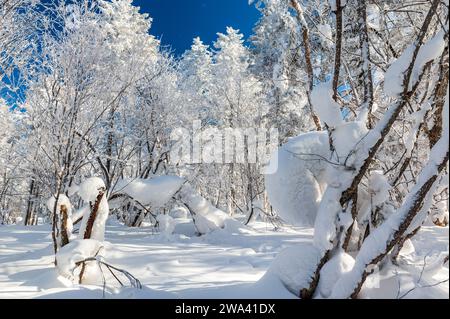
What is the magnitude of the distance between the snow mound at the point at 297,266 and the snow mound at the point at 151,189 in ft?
17.1

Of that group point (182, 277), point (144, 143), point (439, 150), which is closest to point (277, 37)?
point (144, 143)

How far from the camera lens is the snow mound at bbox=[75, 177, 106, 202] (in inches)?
199

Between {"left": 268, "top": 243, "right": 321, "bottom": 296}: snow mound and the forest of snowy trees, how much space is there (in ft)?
0.04

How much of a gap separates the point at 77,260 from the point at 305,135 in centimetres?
320

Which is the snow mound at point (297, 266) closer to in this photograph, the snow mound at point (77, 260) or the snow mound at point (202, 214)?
the snow mound at point (77, 260)

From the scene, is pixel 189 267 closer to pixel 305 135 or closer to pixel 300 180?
pixel 300 180

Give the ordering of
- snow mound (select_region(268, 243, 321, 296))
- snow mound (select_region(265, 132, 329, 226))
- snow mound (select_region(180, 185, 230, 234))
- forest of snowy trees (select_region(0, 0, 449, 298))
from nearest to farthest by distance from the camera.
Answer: forest of snowy trees (select_region(0, 0, 449, 298)) → snow mound (select_region(268, 243, 321, 296)) → snow mound (select_region(265, 132, 329, 226)) → snow mound (select_region(180, 185, 230, 234))

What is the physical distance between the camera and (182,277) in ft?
15.5

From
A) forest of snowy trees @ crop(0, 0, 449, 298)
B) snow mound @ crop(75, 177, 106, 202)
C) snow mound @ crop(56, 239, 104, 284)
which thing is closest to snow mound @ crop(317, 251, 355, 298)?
forest of snowy trees @ crop(0, 0, 449, 298)

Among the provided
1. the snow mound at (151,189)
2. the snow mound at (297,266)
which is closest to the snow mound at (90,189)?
the snow mound at (151,189)

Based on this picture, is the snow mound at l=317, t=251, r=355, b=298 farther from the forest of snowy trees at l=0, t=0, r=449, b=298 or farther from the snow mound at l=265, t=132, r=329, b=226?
the snow mound at l=265, t=132, r=329, b=226

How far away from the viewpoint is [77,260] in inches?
169
